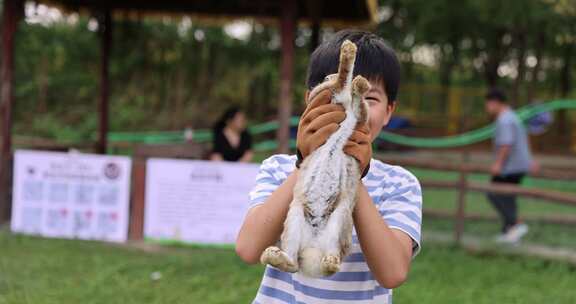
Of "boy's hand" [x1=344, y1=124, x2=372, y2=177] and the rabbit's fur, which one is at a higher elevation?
"boy's hand" [x1=344, y1=124, x2=372, y2=177]

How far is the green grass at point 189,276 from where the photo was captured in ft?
16.5

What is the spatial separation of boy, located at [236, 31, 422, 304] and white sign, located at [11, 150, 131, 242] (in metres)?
5.25

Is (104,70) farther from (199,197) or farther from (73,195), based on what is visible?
(199,197)

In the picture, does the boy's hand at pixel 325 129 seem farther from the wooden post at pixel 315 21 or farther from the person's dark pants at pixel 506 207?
the wooden post at pixel 315 21

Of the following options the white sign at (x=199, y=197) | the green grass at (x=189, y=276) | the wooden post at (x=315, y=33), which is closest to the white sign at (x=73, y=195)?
the green grass at (x=189, y=276)

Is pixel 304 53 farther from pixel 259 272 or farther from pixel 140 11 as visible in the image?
pixel 259 272

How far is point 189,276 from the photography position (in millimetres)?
5586

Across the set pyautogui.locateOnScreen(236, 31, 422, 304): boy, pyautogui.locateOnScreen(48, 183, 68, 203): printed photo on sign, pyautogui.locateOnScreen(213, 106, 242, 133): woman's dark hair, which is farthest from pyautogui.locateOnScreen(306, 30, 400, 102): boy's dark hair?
pyautogui.locateOnScreen(213, 106, 242, 133): woman's dark hair

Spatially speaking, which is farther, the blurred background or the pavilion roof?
the pavilion roof

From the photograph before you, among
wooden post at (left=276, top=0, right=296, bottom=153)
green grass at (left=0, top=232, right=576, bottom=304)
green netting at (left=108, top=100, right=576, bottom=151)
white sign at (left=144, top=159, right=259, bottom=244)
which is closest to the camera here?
green grass at (left=0, top=232, right=576, bottom=304)

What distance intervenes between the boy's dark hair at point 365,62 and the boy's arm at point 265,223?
285 millimetres

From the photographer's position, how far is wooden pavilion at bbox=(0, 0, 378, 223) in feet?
23.4

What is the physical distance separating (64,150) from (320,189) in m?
7.68

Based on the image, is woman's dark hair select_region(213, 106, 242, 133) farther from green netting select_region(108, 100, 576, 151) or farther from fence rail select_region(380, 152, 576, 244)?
green netting select_region(108, 100, 576, 151)
